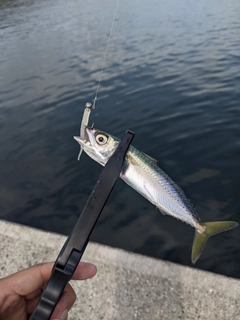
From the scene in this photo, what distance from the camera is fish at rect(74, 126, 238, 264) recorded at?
2572mm

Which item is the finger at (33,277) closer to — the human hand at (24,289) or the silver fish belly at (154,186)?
the human hand at (24,289)

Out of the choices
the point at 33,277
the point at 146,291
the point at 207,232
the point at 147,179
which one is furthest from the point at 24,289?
the point at 146,291

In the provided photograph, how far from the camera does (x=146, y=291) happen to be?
4.00 meters

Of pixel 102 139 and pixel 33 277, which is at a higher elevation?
pixel 102 139

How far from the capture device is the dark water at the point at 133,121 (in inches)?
259

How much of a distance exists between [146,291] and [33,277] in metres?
1.95

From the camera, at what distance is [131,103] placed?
11.9 m

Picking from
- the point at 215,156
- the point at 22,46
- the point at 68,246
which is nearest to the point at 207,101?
the point at 215,156

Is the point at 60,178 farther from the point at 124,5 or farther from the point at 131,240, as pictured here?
the point at 124,5

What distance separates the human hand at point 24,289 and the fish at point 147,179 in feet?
2.55

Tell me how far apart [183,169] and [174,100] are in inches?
183

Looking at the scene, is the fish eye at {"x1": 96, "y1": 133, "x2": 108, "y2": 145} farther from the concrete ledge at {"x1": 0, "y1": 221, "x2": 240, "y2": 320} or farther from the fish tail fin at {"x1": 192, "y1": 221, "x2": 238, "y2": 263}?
the concrete ledge at {"x1": 0, "y1": 221, "x2": 240, "y2": 320}

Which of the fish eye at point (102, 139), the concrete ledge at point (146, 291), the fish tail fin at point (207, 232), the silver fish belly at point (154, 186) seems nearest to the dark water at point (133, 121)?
the concrete ledge at point (146, 291)

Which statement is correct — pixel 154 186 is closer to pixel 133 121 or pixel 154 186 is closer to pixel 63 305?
pixel 63 305
